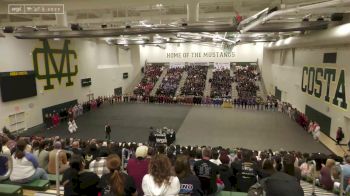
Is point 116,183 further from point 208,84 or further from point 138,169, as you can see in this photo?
point 208,84

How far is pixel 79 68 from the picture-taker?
21.8m

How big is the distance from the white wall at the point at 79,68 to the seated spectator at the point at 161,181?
1415cm

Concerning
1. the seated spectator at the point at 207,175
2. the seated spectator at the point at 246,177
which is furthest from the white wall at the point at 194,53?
the seated spectator at the point at 207,175

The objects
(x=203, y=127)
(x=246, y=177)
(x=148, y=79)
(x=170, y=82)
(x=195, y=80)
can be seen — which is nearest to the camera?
(x=246, y=177)

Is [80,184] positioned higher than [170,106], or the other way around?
[80,184]

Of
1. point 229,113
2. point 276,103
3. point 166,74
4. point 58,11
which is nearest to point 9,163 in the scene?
point 58,11

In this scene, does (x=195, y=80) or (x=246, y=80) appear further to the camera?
(x=195, y=80)

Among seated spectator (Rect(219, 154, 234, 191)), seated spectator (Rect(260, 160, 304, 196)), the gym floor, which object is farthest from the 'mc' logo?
seated spectator (Rect(260, 160, 304, 196))

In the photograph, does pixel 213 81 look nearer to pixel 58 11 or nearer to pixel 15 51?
pixel 15 51

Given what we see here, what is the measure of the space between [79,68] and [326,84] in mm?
17701

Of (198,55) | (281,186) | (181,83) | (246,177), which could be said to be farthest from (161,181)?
(198,55)

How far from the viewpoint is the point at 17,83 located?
15.2 m

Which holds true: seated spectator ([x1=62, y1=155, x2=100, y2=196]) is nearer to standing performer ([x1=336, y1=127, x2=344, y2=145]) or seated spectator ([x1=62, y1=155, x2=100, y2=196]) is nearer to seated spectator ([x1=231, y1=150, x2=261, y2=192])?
seated spectator ([x1=231, y1=150, x2=261, y2=192])

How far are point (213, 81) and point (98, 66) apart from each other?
498 inches
